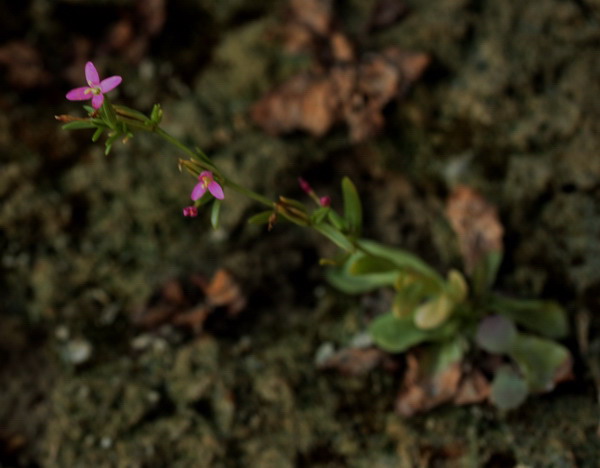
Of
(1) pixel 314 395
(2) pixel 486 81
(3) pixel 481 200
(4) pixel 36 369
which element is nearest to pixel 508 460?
(1) pixel 314 395

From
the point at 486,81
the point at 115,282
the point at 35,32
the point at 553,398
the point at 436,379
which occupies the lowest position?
the point at 553,398

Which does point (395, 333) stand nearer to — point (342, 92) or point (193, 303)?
point (193, 303)

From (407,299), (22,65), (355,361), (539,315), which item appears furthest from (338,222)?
(22,65)

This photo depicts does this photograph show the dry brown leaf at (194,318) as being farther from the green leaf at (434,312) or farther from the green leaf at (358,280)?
the green leaf at (434,312)

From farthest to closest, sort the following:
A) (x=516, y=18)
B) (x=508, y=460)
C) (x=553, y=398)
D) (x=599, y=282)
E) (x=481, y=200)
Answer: (x=516, y=18) < (x=481, y=200) < (x=599, y=282) < (x=553, y=398) < (x=508, y=460)

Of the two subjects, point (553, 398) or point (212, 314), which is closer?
point (553, 398)

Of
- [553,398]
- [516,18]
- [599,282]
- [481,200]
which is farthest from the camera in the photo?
[516,18]

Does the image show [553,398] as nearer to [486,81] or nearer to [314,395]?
[314,395]

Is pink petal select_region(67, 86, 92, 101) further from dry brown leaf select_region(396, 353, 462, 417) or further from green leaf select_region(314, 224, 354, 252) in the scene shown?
dry brown leaf select_region(396, 353, 462, 417)
